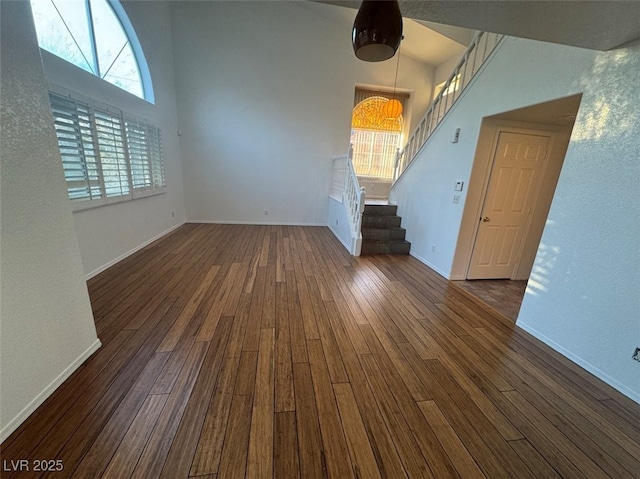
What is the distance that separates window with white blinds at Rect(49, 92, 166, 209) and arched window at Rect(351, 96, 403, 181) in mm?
4737

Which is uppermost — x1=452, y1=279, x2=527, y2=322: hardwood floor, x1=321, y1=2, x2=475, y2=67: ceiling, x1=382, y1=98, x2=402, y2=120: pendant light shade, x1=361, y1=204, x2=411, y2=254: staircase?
x1=321, y1=2, x2=475, y2=67: ceiling

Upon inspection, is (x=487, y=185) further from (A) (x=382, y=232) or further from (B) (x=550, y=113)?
(A) (x=382, y=232)

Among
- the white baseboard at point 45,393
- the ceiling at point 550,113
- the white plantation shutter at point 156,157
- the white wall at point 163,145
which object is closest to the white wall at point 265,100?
the white wall at point 163,145

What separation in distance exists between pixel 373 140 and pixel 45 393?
7262 mm

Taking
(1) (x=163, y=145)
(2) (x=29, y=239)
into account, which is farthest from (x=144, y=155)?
(2) (x=29, y=239)

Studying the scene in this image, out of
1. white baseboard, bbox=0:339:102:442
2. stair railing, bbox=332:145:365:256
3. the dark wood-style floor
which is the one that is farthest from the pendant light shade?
white baseboard, bbox=0:339:102:442

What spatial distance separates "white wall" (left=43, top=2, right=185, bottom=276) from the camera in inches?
115

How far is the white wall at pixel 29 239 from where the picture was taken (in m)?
1.27

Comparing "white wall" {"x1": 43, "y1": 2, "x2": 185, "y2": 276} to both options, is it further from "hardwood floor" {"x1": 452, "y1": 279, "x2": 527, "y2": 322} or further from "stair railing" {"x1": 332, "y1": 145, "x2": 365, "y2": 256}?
"hardwood floor" {"x1": 452, "y1": 279, "x2": 527, "y2": 322}

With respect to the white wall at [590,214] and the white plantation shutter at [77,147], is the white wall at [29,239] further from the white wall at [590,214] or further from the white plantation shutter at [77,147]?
the white wall at [590,214]

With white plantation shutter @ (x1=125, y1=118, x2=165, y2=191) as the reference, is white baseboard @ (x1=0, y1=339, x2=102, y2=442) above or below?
below

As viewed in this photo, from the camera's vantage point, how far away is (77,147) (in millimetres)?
2787

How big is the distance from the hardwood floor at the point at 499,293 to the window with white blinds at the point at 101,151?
4551 millimetres

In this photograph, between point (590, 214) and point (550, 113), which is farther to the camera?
point (550, 113)
